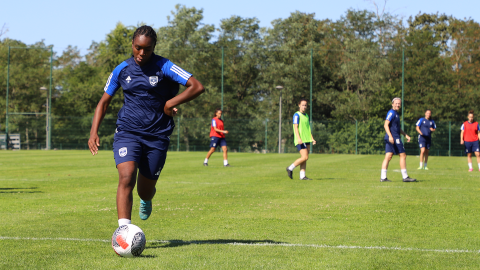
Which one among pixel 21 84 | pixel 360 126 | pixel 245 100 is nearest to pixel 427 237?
pixel 360 126

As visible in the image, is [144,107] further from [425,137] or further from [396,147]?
[425,137]

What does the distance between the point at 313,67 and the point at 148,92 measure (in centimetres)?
4440

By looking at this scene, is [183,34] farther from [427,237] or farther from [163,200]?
[427,237]

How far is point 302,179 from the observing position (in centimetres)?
1343

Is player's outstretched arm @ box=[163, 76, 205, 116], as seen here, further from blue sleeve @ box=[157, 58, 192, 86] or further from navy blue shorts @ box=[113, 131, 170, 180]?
navy blue shorts @ box=[113, 131, 170, 180]

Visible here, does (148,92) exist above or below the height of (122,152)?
above

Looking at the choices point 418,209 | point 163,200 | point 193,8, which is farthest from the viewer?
point 193,8

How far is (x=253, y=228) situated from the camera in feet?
20.1

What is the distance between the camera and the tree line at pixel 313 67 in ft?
154

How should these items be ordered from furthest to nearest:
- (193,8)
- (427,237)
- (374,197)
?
(193,8) → (374,197) → (427,237)

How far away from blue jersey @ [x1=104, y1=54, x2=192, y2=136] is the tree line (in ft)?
125

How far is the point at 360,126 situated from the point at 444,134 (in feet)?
20.7

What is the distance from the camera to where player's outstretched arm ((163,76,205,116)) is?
4750 millimetres

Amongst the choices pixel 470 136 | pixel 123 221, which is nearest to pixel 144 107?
pixel 123 221
